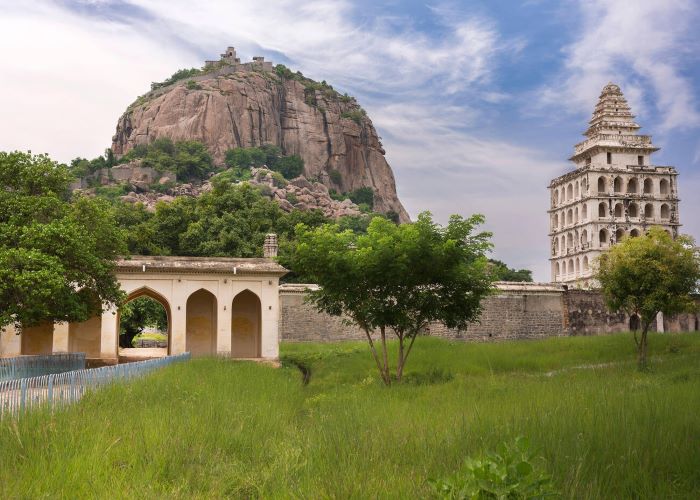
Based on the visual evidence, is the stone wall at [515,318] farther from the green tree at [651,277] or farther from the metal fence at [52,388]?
the metal fence at [52,388]

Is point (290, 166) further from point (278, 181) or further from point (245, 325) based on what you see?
point (245, 325)

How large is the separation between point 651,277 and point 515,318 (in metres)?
16.4

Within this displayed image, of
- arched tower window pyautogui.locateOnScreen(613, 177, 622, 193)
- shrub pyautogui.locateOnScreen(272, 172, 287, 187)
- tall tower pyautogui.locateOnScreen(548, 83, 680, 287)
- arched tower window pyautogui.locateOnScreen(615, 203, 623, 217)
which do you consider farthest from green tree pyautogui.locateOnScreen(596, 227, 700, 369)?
shrub pyautogui.locateOnScreen(272, 172, 287, 187)

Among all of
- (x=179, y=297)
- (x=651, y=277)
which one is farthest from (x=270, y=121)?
(x=651, y=277)

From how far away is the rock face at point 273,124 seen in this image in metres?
132

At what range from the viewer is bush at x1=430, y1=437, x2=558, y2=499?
222 inches

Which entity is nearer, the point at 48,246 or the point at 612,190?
the point at 48,246

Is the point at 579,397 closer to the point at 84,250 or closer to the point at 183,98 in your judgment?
the point at 84,250

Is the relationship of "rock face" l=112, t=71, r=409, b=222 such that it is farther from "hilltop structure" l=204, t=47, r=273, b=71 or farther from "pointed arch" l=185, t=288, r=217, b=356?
"pointed arch" l=185, t=288, r=217, b=356

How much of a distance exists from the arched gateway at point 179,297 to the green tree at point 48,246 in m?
4.30

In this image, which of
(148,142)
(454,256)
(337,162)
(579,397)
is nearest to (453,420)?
(579,397)

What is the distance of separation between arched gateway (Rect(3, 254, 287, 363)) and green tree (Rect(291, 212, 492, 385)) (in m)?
9.34

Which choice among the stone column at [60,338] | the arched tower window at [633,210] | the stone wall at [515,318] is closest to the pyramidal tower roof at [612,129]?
the arched tower window at [633,210]

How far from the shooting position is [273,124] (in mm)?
141500
